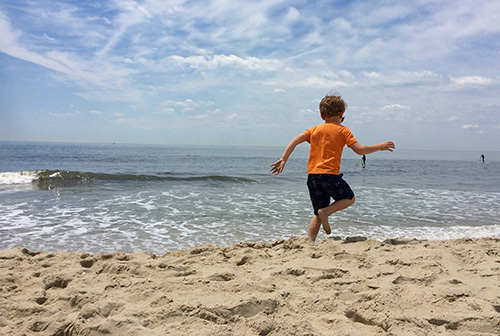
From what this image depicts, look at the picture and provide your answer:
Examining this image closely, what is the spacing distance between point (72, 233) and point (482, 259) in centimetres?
635

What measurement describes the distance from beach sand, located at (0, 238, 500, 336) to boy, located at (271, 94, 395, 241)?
60 cm

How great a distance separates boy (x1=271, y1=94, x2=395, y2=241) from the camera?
14.2ft

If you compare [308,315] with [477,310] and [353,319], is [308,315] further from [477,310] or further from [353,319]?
[477,310]

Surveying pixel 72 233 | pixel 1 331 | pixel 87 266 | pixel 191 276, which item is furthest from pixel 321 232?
pixel 1 331

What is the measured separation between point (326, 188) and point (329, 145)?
572 mm

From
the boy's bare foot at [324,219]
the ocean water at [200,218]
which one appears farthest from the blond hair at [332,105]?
the ocean water at [200,218]

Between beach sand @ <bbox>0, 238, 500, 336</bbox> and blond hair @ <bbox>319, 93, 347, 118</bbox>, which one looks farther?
blond hair @ <bbox>319, 93, 347, 118</bbox>

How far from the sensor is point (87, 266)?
3.72m

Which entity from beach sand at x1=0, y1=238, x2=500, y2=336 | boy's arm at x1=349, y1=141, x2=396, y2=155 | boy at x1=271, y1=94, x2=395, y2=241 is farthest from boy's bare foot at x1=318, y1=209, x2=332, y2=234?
boy's arm at x1=349, y1=141, x2=396, y2=155

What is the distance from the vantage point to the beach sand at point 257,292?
2.26 metres

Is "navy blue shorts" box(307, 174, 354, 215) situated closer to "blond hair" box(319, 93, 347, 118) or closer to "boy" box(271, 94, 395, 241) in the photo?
"boy" box(271, 94, 395, 241)

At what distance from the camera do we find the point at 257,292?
2715 mm

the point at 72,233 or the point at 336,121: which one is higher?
the point at 336,121

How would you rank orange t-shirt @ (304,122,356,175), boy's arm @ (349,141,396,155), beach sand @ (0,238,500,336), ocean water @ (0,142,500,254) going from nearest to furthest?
beach sand @ (0,238,500,336)
boy's arm @ (349,141,396,155)
orange t-shirt @ (304,122,356,175)
ocean water @ (0,142,500,254)
